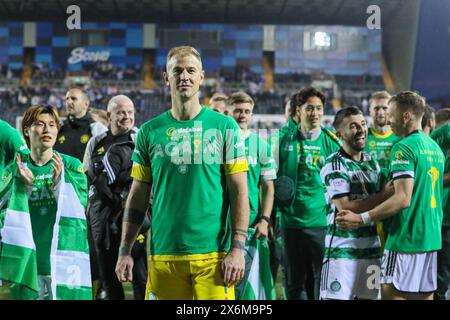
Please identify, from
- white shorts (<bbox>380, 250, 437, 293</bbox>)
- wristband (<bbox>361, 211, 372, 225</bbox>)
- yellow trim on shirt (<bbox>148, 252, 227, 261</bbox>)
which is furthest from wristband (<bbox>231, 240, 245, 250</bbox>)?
white shorts (<bbox>380, 250, 437, 293</bbox>)

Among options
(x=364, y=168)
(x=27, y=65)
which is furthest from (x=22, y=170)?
(x=27, y=65)

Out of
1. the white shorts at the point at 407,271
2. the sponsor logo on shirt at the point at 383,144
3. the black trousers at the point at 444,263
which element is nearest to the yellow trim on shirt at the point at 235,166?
the white shorts at the point at 407,271

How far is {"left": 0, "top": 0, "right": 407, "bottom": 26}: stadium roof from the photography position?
66.1 ft

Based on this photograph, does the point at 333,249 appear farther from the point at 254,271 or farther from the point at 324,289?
the point at 254,271

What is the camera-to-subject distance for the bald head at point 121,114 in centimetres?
450

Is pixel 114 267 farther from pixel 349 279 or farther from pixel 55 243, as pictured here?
pixel 349 279

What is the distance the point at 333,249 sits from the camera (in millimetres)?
3557

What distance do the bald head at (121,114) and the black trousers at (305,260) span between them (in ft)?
4.92

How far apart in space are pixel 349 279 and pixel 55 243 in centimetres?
191

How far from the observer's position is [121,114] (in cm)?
451

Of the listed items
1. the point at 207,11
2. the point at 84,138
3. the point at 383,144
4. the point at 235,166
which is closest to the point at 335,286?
the point at 235,166

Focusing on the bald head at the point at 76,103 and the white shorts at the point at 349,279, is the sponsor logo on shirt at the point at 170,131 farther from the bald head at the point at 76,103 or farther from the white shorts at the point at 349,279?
the bald head at the point at 76,103

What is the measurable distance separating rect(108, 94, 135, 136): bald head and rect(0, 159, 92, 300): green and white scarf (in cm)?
68
